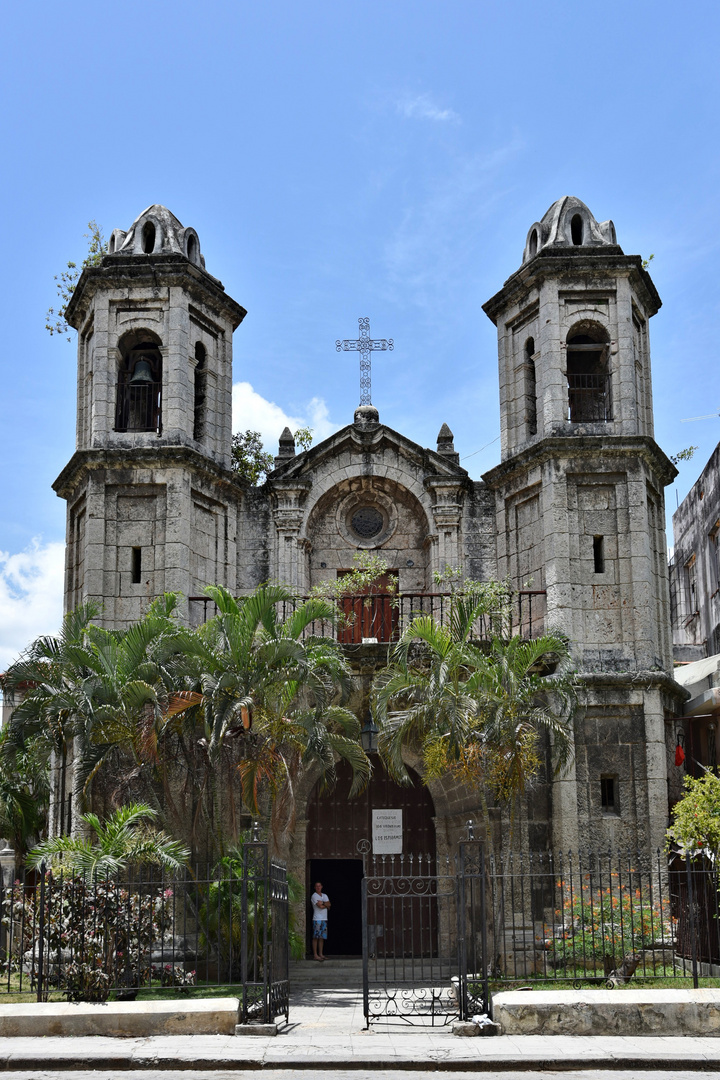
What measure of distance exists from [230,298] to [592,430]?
263 inches

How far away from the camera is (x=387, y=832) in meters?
20.2

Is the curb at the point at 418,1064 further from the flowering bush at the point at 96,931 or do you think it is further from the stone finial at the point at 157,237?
the stone finial at the point at 157,237

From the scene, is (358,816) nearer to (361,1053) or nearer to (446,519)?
(446,519)

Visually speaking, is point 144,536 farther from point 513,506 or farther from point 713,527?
point 713,527

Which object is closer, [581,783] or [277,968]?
[277,968]

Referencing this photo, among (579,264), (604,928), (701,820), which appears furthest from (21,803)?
(579,264)

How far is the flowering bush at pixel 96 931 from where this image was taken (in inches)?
523

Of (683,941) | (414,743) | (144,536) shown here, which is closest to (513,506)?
(414,743)

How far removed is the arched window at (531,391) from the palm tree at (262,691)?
6198mm

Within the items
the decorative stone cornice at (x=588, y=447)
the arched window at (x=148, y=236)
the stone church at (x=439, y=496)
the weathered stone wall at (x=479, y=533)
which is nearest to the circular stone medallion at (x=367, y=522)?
the stone church at (x=439, y=496)

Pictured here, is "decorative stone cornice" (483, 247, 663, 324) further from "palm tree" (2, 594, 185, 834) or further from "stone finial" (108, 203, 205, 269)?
"palm tree" (2, 594, 185, 834)

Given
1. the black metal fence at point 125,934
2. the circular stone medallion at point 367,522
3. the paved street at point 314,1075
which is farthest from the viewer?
the circular stone medallion at point 367,522

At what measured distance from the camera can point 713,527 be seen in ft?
91.6

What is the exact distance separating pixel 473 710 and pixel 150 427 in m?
7.89
